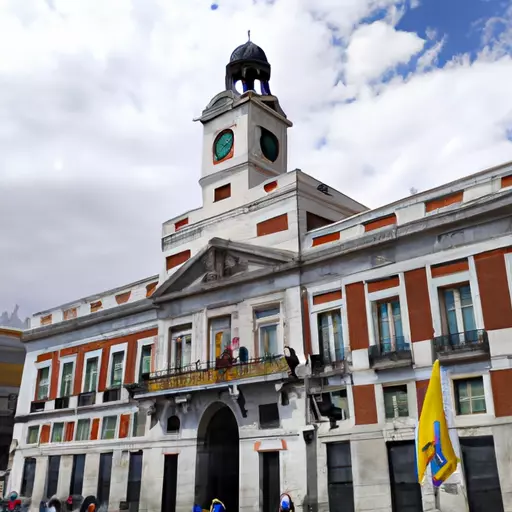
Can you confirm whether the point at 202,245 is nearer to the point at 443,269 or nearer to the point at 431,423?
the point at 443,269

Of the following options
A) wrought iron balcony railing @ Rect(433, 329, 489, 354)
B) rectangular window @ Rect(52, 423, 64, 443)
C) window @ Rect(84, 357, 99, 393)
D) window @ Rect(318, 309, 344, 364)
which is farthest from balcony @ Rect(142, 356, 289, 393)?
rectangular window @ Rect(52, 423, 64, 443)

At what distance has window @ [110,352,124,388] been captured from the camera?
28723 mm

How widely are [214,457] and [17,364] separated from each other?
24300mm

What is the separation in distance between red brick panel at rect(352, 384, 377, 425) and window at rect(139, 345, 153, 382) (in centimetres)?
1142

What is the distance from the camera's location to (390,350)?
786 inches

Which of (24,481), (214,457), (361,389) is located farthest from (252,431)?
(24,481)

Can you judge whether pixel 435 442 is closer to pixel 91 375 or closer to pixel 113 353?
pixel 113 353

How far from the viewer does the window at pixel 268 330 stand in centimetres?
2303

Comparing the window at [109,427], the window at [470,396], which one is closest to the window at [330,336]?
the window at [470,396]

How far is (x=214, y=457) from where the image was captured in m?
24.1

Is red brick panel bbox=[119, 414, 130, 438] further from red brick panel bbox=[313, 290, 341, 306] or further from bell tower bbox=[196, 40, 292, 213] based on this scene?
red brick panel bbox=[313, 290, 341, 306]

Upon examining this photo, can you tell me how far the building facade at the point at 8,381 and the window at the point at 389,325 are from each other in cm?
3006

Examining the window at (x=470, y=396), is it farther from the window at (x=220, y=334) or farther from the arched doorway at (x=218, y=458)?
the arched doorway at (x=218, y=458)

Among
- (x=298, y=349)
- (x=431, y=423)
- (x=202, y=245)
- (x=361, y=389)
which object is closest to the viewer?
(x=431, y=423)
